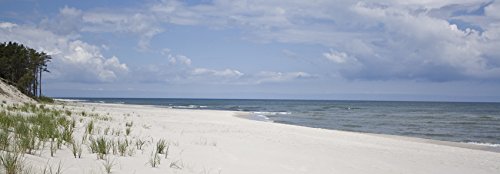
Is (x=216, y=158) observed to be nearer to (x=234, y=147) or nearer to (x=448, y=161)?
(x=234, y=147)

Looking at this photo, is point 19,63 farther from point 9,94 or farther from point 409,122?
point 409,122

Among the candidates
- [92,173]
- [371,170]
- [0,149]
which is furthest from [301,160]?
[0,149]

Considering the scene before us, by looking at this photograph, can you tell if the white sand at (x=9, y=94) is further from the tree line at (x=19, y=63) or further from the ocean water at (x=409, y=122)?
the ocean water at (x=409, y=122)

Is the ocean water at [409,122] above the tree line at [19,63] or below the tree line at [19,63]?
below

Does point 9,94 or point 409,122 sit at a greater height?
point 9,94

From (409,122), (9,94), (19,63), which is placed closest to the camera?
(9,94)

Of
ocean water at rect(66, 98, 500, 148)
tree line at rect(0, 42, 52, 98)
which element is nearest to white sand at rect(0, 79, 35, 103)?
tree line at rect(0, 42, 52, 98)

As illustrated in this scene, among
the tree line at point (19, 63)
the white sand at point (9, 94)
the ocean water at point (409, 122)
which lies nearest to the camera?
the ocean water at point (409, 122)

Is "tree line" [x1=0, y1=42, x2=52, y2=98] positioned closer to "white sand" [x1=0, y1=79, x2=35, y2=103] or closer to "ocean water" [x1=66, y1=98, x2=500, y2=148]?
"white sand" [x1=0, y1=79, x2=35, y2=103]

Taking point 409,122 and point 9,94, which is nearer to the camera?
point 9,94

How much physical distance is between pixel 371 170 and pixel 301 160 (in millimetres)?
1627

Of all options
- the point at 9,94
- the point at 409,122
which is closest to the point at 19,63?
the point at 9,94

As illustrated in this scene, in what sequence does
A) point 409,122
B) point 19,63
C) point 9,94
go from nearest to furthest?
point 9,94, point 409,122, point 19,63

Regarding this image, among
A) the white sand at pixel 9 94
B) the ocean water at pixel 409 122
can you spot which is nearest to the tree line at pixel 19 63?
the white sand at pixel 9 94
